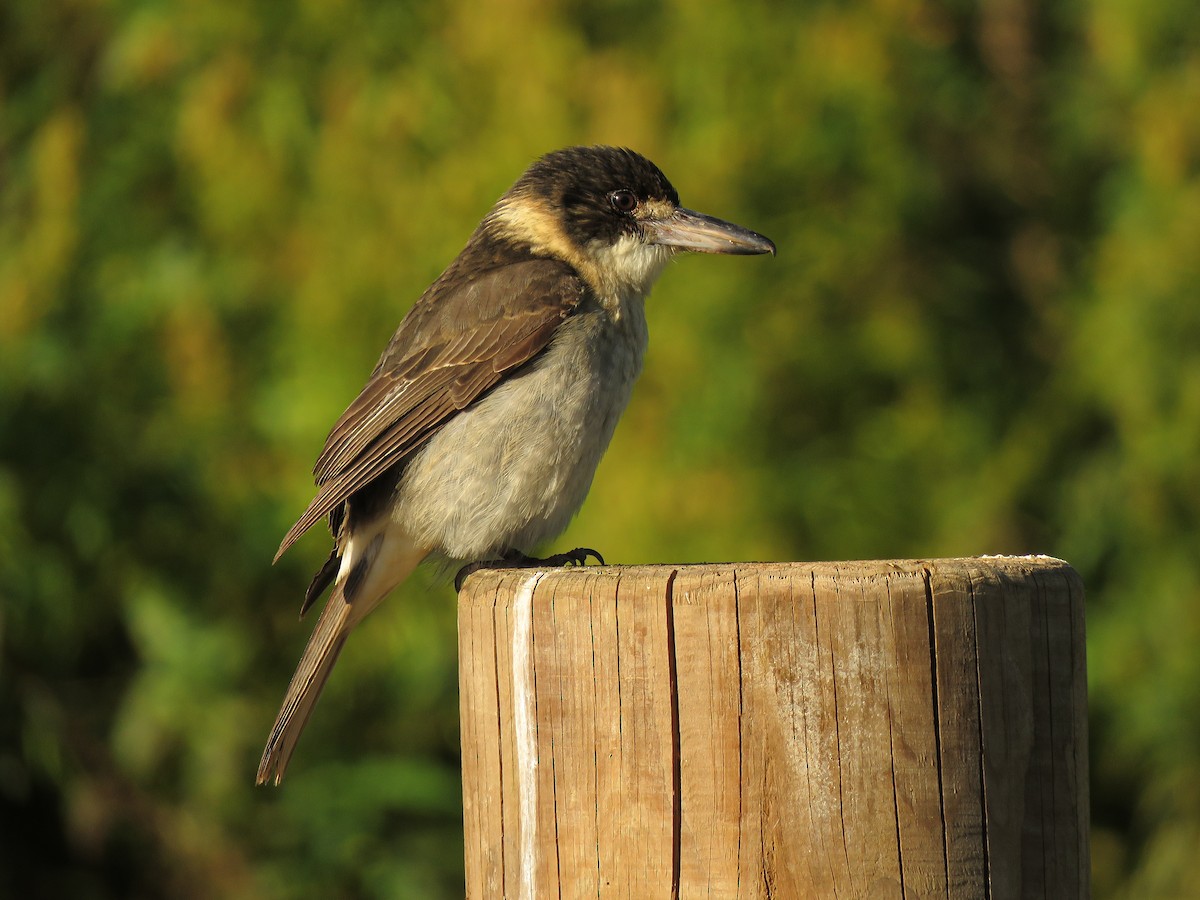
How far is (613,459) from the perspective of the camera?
6.12m

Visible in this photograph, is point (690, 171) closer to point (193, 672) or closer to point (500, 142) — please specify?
point (500, 142)

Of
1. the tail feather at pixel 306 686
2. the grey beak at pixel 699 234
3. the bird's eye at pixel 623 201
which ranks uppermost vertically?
the bird's eye at pixel 623 201

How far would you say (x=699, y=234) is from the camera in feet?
15.4

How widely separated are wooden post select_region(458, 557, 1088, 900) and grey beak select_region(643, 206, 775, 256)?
7.84 ft

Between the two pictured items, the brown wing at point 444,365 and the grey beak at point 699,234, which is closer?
the brown wing at point 444,365

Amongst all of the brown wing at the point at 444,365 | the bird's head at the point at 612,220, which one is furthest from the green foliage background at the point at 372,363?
the brown wing at the point at 444,365

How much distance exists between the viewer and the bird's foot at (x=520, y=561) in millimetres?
3994

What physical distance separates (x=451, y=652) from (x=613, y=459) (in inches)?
42.0

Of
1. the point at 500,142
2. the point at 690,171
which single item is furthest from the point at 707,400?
the point at 500,142

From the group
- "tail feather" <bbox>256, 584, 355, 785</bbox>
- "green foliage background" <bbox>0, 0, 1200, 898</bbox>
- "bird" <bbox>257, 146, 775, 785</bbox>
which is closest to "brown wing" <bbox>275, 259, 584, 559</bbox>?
"bird" <bbox>257, 146, 775, 785</bbox>

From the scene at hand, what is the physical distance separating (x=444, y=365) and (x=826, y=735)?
7.72 ft

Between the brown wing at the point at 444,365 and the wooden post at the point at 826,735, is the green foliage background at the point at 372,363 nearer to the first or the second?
the brown wing at the point at 444,365

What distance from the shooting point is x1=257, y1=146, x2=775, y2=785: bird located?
419 cm

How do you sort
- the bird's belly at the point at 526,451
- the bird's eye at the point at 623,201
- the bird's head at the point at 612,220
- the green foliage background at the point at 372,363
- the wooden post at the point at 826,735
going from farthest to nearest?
the green foliage background at the point at 372,363
the bird's eye at the point at 623,201
the bird's head at the point at 612,220
the bird's belly at the point at 526,451
the wooden post at the point at 826,735
